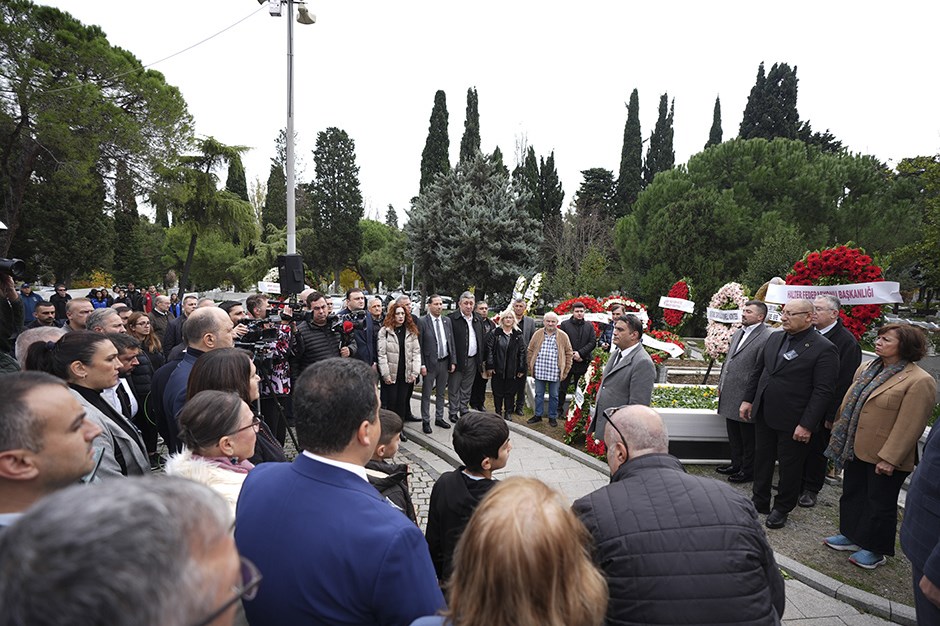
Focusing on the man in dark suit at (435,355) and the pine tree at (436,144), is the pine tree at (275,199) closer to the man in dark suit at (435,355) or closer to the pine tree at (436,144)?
the pine tree at (436,144)

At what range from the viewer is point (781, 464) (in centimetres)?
458

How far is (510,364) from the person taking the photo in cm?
782

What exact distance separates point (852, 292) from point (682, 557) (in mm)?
5620

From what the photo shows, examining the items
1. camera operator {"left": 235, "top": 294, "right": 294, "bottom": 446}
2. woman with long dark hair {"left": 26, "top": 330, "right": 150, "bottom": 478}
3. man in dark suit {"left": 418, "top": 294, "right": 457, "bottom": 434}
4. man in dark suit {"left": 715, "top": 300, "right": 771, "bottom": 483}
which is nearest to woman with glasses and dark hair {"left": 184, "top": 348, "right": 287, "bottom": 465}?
woman with long dark hair {"left": 26, "top": 330, "right": 150, "bottom": 478}

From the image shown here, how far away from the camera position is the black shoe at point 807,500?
199 inches

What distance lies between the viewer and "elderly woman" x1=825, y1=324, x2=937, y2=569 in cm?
365

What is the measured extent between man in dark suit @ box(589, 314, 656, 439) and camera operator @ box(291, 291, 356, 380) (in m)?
3.33

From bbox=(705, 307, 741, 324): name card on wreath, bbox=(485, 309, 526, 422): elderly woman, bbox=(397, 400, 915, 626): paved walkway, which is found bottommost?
bbox=(397, 400, 915, 626): paved walkway

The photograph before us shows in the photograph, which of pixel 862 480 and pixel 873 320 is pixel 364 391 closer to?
pixel 862 480

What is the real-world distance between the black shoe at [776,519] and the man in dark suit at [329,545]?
4309mm

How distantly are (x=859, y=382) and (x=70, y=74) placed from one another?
22114 millimetres

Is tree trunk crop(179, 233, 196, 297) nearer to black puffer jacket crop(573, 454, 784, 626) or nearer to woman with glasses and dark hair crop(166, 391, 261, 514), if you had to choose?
woman with glasses and dark hair crop(166, 391, 261, 514)

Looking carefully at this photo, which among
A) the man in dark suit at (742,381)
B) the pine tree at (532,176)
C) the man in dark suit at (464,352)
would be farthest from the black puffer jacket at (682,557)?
the pine tree at (532,176)

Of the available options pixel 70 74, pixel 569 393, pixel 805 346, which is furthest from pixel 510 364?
pixel 70 74
